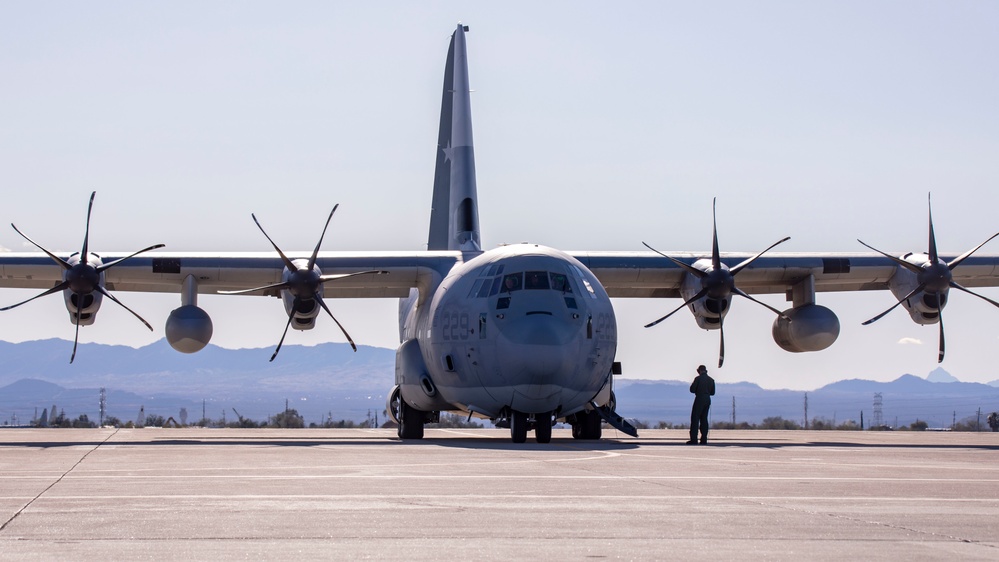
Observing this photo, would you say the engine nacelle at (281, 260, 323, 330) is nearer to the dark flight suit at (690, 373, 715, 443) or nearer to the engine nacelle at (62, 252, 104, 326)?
the engine nacelle at (62, 252, 104, 326)

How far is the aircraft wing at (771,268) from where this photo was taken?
2989cm

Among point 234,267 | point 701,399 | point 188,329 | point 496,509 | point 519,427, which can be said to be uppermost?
point 234,267

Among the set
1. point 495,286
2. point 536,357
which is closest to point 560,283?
point 495,286

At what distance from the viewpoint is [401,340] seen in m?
31.5

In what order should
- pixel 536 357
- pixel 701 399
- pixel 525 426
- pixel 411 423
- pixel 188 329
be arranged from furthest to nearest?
pixel 411 423 < pixel 188 329 < pixel 701 399 < pixel 525 426 < pixel 536 357

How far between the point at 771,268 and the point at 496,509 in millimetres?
21228

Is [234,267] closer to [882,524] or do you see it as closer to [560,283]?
[560,283]

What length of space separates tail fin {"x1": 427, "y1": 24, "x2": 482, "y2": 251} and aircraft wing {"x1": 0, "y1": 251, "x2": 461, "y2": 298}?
2.02 meters

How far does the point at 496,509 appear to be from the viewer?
32.3 ft

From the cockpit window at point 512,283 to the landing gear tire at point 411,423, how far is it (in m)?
5.97

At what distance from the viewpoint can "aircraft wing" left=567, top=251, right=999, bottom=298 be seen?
2989cm

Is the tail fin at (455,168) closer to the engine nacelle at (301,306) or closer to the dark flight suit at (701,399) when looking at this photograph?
the engine nacelle at (301,306)

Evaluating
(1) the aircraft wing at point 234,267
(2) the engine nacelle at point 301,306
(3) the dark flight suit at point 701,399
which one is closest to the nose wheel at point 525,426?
(3) the dark flight suit at point 701,399

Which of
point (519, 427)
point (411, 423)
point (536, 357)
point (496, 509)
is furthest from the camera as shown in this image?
point (411, 423)
